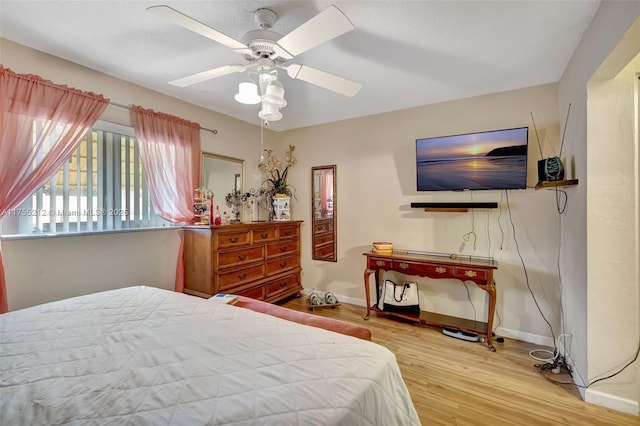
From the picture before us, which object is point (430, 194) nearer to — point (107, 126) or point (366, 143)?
point (366, 143)

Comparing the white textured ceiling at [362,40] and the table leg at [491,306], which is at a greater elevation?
the white textured ceiling at [362,40]

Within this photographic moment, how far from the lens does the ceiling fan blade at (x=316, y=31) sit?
120 centimetres

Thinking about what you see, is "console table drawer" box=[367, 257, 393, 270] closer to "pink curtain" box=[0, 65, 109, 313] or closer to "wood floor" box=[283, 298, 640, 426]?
"wood floor" box=[283, 298, 640, 426]

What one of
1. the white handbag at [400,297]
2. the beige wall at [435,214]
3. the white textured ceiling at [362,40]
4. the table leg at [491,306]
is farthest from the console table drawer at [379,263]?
the white textured ceiling at [362,40]

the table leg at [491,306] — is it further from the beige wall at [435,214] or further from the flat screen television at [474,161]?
the flat screen television at [474,161]

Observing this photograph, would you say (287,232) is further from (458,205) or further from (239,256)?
(458,205)

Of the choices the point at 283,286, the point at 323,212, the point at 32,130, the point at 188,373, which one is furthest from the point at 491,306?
the point at 32,130

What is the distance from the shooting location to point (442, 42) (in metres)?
1.96

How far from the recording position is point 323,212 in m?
3.91

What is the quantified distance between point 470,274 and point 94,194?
352 cm

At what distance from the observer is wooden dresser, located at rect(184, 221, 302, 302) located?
2.75m

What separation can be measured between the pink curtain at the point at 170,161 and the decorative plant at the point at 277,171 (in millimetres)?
1168

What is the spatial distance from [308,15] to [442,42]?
1.01 metres

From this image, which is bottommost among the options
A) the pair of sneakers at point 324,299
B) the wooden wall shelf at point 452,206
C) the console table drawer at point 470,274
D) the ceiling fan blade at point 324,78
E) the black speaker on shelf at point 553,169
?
the pair of sneakers at point 324,299
